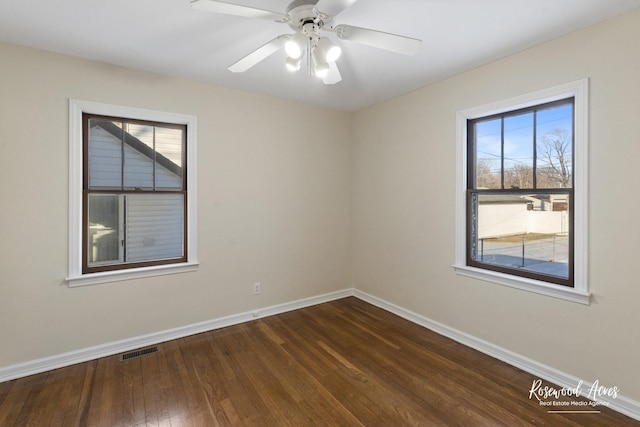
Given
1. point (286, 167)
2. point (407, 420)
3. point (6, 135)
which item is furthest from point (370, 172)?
point (6, 135)

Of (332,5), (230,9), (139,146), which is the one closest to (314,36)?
(332,5)

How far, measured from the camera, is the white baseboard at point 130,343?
2.48 metres

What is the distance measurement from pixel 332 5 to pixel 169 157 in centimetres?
238

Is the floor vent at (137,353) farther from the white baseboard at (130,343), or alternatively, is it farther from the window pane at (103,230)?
the window pane at (103,230)

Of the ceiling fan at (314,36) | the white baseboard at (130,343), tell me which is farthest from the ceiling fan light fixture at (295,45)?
the white baseboard at (130,343)

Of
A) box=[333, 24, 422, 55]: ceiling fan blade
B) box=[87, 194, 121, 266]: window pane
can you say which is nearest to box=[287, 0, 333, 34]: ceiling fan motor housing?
box=[333, 24, 422, 55]: ceiling fan blade

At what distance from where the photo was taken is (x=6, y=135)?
7.89ft

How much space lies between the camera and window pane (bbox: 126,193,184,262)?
3047 millimetres

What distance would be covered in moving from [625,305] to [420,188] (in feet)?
6.10

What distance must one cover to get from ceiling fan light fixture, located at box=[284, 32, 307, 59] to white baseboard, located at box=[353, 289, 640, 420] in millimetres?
2798

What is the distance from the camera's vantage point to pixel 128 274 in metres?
2.91

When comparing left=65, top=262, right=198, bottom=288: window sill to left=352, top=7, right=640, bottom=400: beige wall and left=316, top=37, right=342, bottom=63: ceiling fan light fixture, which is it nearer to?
left=352, top=7, right=640, bottom=400: beige wall

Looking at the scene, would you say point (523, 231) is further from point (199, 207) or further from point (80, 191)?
point (80, 191)

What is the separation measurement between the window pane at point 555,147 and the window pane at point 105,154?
373 centimetres
